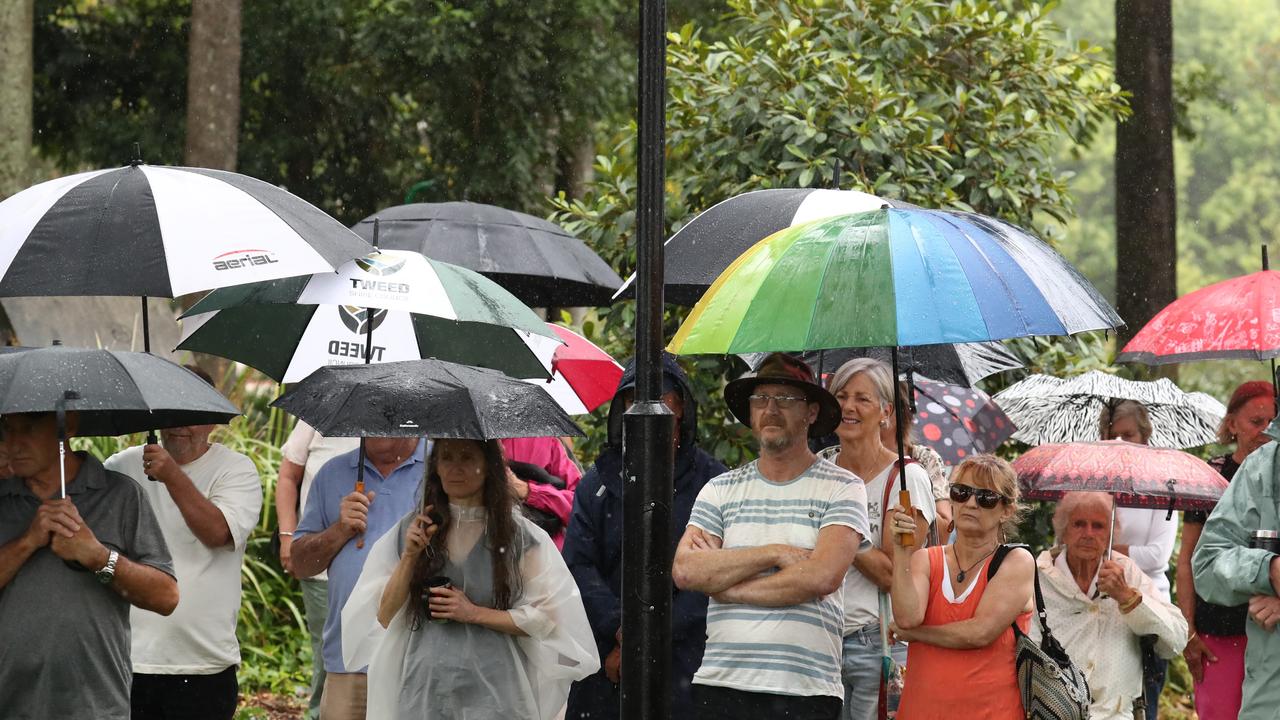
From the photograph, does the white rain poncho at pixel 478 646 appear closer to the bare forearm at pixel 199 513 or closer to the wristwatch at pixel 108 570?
the bare forearm at pixel 199 513

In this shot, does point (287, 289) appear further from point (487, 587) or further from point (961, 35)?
point (961, 35)

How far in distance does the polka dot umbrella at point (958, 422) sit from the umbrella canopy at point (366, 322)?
1.98m

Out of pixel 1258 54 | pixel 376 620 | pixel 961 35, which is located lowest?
pixel 376 620

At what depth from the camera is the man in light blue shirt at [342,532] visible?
6785 mm

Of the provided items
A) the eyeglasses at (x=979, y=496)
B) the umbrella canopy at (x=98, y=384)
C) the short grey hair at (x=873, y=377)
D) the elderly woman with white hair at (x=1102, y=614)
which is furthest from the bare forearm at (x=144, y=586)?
the elderly woman with white hair at (x=1102, y=614)

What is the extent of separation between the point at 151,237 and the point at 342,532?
4.97 feet

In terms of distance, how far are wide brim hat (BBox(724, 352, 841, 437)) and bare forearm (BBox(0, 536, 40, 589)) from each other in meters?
2.53

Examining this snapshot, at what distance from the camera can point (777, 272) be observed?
5.55 m

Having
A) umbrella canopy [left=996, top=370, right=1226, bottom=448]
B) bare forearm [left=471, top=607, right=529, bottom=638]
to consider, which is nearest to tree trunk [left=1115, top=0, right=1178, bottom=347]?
umbrella canopy [left=996, top=370, right=1226, bottom=448]

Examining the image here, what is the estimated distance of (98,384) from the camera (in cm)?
527

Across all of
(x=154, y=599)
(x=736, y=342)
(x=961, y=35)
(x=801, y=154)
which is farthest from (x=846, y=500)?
(x=961, y=35)

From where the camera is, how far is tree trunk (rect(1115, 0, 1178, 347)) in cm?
1354

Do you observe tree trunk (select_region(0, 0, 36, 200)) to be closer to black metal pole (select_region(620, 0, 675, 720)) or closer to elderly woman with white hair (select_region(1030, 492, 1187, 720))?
elderly woman with white hair (select_region(1030, 492, 1187, 720))

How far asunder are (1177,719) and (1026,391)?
13.6ft
